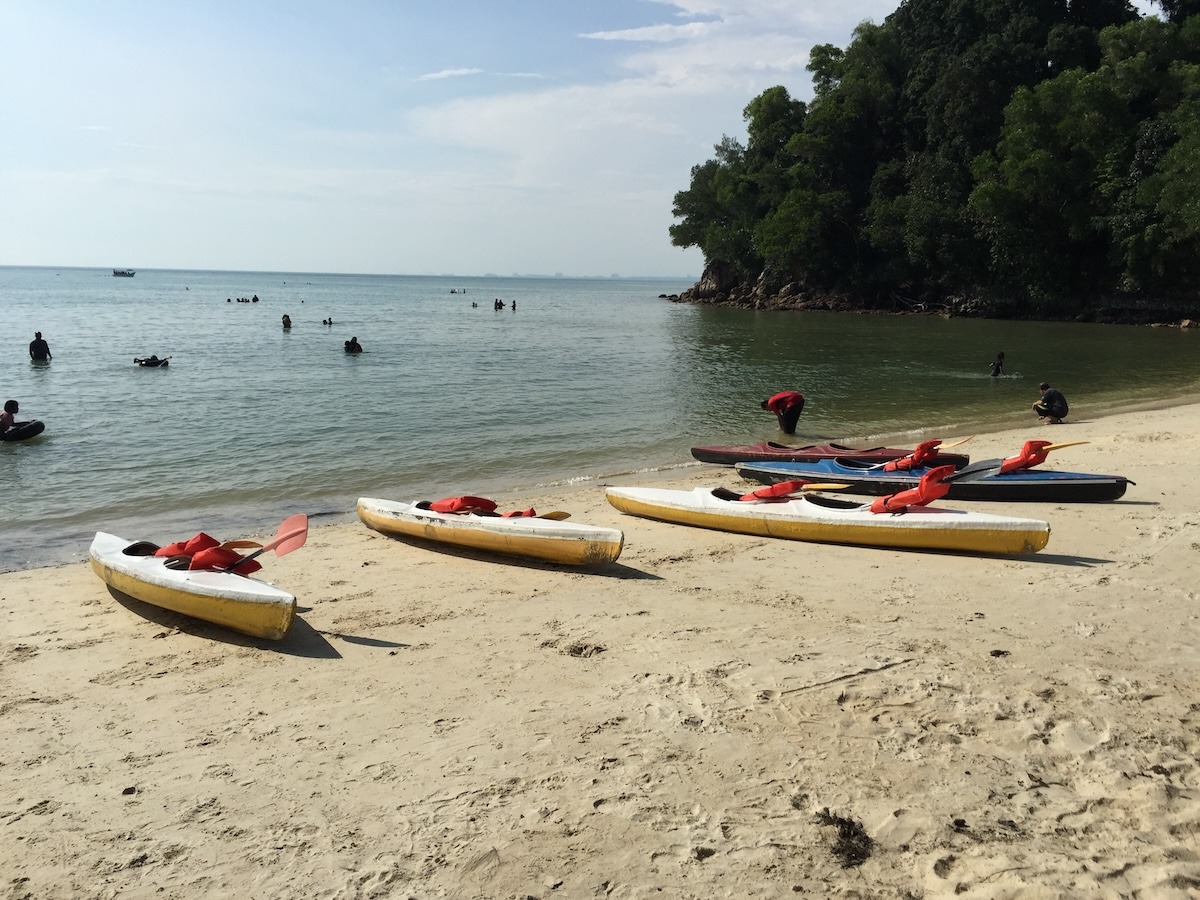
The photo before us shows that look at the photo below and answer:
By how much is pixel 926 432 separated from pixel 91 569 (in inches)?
570

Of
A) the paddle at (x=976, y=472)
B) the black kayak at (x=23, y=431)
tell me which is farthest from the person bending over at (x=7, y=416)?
the paddle at (x=976, y=472)

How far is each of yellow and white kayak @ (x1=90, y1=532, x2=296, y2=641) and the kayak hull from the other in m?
7.13

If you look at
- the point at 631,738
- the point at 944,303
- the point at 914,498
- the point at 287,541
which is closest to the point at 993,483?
the point at 914,498

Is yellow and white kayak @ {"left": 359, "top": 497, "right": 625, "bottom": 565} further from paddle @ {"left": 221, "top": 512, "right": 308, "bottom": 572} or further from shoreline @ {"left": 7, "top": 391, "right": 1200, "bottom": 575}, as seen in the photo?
paddle @ {"left": 221, "top": 512, "right": 308, "bottom": 572}

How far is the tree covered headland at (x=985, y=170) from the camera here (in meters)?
44.6

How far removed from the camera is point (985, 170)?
49812 mm

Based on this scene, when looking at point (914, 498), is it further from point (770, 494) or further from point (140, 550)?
point (140, 550)

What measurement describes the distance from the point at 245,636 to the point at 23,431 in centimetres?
1205

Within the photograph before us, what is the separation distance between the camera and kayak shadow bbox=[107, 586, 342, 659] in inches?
239

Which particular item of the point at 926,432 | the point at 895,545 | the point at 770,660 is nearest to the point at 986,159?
the point at 926,432

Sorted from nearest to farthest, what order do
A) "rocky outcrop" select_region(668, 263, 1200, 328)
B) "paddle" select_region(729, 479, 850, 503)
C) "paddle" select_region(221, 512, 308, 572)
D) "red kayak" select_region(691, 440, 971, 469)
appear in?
"paddle" select_region(221, 512, 308, 572)
"paddle" select_region(729, 479, 850, 503)
"red kayak" select_region(691, 440, 971, 469)
"rocky outcrop" select_region(668, 263, 1200, 328)

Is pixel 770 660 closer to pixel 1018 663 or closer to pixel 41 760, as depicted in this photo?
pixel 1018 663

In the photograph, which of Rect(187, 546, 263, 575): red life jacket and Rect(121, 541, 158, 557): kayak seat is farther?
Rect(121, 541, 158, 557): kayak seat

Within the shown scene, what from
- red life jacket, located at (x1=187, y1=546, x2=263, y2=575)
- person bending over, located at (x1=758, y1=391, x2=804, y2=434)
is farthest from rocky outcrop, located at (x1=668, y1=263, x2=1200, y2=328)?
red life jacket, located at (x1=187, y1=546, x2=263, y2=575)
